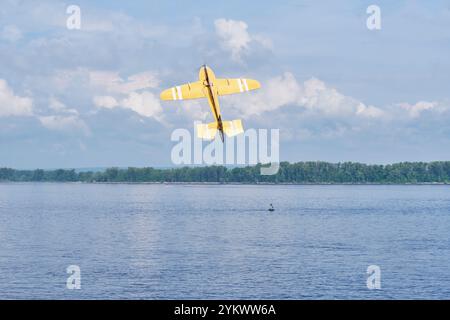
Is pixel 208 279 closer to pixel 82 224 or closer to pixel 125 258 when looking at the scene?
pixel 125 258

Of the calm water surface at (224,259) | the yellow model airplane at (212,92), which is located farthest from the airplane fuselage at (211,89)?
the calm water surface at (224,259)

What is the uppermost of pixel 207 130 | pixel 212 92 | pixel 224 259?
pixel 212 92

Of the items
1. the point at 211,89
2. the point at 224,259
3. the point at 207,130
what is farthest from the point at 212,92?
the point at 224,259

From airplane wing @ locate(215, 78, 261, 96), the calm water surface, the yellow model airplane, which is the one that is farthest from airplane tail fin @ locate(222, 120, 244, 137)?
the calm water surface

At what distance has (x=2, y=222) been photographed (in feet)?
429

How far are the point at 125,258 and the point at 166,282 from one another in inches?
636

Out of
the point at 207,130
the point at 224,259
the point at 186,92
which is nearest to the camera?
the point at 186,92

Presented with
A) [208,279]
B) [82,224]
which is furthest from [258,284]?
[82,224]

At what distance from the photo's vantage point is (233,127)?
50.2 m

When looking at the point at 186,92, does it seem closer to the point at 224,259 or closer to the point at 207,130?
the point at 207,130

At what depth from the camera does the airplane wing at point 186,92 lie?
46.5 metres

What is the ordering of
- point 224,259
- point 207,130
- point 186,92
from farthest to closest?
point 224,259, point 207,130, point 186,92

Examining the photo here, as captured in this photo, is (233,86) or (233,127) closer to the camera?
(233,86)

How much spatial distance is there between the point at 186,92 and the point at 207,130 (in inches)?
176
